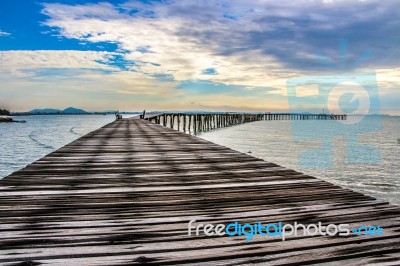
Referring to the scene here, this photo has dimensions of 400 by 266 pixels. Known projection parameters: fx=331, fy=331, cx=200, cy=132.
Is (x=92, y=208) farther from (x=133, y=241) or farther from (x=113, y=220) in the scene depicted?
(x=133, y=241)

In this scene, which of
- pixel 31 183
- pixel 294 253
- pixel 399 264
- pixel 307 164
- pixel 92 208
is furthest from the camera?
pixel 307 164

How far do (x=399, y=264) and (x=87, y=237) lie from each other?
2.03m

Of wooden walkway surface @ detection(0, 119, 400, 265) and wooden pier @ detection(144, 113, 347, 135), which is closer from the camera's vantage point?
wooden walkway surface @ detection(0, 119, 400, 265)

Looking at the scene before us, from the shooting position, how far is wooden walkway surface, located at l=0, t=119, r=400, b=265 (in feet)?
6.81

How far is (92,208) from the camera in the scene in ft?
10.1

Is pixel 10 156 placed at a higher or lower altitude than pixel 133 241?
lower

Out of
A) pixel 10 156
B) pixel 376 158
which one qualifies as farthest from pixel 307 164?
pixel 10 156

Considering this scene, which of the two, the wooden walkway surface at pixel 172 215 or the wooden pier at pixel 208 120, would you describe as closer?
the wooden walkway surface at pixel 172 215

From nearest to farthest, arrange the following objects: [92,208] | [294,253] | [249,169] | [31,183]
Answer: [294,253] → [92,208] → [31,183] → [249,169]

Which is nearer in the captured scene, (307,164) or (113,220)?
(113,220)

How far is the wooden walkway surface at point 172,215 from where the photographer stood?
2.07 m

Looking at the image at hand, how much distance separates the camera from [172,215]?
2.84 metres

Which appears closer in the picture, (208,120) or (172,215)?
(172,215)

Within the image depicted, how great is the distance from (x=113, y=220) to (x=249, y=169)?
275 cm
